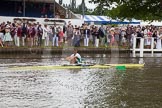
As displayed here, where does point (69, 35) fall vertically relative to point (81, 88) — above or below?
above

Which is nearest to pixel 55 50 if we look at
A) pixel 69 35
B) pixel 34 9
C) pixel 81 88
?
pixel 69 35

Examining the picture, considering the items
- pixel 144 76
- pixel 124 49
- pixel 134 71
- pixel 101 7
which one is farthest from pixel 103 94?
pixel 124 49

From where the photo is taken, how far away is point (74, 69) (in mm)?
25719

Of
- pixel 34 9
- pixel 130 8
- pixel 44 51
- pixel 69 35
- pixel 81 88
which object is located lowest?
pixel 81 88

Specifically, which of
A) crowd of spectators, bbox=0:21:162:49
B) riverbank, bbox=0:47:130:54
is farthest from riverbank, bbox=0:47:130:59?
crowd of spectators, bbox=0:21:162:49

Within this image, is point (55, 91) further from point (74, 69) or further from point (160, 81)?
point (74, 69)

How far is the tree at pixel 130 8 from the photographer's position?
1480 centimetres

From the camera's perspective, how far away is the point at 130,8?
50.7 feet

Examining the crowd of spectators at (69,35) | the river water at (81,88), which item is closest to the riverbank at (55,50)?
the crowd of spectators at (69,35)

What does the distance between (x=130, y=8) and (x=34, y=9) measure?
37807 mm

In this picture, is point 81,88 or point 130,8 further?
point 81,88

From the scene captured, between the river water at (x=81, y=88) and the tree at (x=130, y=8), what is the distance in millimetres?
2976

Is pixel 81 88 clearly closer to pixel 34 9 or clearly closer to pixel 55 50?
pixel 55 50

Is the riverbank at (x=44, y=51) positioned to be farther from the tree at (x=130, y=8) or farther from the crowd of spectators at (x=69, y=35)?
the tree at (x=130, y=8)
